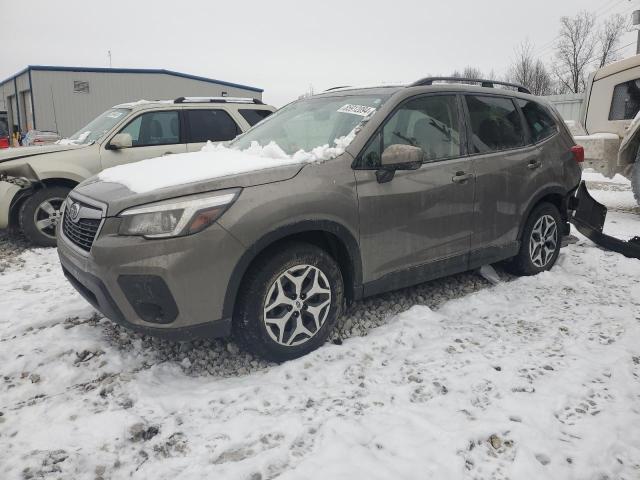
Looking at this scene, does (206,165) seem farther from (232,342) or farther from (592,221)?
(592,221)

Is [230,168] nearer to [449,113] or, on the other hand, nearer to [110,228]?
[110,228]

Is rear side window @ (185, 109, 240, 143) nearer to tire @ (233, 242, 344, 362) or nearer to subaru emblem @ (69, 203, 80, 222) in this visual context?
subaru emblem @ (69, 203, 80, 222)

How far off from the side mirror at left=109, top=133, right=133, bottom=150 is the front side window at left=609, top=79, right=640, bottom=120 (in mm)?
8391

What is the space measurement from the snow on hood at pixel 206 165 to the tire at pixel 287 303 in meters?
0.58

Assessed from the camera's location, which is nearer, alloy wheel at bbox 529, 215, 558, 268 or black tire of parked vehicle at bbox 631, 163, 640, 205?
alloy wheel at bbox 529, 215, 558, 268

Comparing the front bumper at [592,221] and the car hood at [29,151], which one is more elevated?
the car hood at [29,151]

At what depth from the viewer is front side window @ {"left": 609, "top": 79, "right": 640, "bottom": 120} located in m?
8.84

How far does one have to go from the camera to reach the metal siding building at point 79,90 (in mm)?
23656

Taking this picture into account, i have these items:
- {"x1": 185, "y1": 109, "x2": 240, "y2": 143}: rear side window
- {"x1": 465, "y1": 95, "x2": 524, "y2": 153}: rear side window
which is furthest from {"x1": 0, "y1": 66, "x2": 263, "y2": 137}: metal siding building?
{"x1": 465, "y1": 95, "x2": 524, "y2": 153}: rear side window

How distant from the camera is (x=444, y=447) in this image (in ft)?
7.74

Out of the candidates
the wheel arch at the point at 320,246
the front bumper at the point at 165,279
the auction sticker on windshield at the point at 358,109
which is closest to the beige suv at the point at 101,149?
the auction sticker on windshield at the point at 358,109

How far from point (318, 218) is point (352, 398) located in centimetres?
110

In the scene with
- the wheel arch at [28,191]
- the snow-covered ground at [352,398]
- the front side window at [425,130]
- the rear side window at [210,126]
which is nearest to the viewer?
the snow-covered ground at [352,398]

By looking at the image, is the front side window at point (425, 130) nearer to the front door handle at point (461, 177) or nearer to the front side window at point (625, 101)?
the front door handle at point (461, 177)
